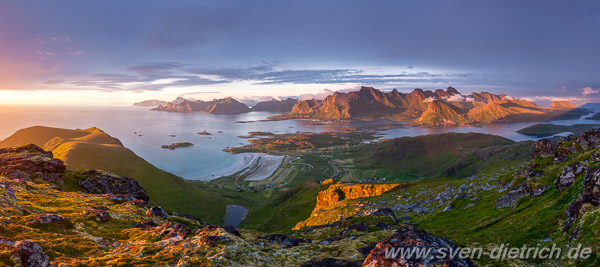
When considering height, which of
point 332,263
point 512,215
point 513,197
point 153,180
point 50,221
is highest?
point 50,221

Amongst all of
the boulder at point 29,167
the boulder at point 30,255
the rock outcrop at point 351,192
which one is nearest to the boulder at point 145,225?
the boulder at point 30,255

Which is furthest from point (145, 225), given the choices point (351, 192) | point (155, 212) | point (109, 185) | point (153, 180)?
point (153, 180)

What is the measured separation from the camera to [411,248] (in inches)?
651

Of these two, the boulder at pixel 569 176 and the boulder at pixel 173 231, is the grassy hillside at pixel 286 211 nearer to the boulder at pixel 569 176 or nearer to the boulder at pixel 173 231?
the boulder at pixel 173 231

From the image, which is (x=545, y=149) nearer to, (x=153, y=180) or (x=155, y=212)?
(x=155, y=212)

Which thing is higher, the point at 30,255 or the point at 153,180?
the point at 30,255

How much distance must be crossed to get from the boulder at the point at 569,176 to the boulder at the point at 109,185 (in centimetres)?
8090

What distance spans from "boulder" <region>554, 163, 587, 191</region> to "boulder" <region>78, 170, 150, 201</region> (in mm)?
80897

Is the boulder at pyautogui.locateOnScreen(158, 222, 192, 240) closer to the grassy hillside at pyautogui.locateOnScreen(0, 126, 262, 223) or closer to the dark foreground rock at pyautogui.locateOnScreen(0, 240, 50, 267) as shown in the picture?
the dark foreground rock at pyautogui.locateOnScreen(0, 240, 50, 267)

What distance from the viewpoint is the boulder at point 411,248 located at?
1574 cm

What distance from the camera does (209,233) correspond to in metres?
27.2

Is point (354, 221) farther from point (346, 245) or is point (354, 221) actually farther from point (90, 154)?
point (90, 154)

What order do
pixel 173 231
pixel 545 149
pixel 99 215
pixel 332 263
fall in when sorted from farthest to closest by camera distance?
pixel 545 149, pixel 99 215, pixel 173 231, pixel 332 263

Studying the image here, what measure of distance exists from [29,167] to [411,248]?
77.6 metres
